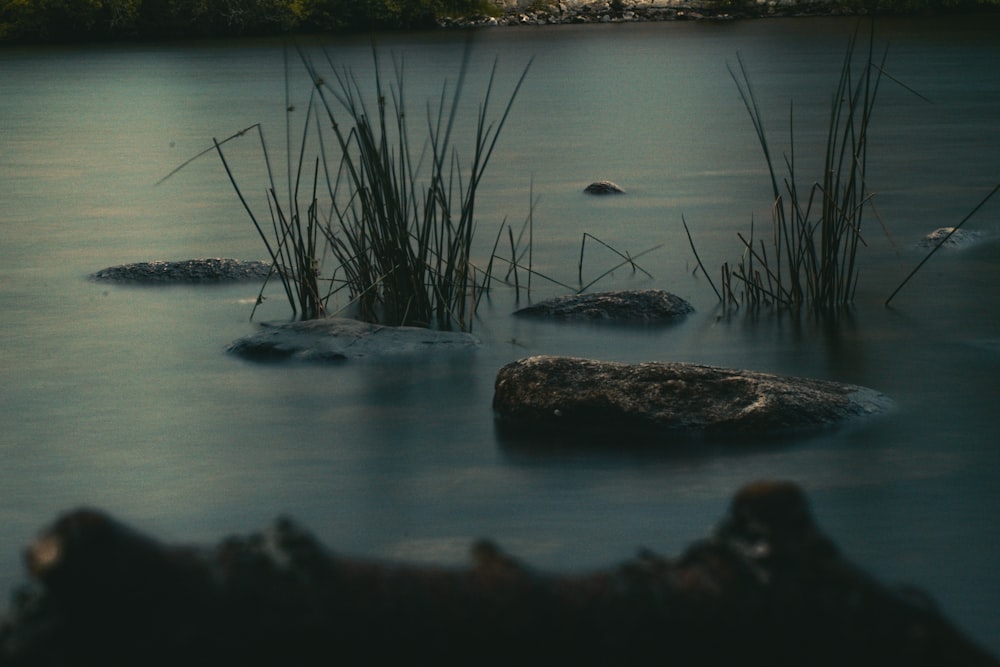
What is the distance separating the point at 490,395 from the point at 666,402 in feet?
3.43

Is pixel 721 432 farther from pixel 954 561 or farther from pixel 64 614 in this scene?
pixel 64 614

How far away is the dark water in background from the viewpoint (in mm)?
4680

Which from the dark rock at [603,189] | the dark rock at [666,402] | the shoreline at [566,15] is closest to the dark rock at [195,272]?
the dark rock at [666,402]

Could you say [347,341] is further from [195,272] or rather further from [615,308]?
Result: [195,272]

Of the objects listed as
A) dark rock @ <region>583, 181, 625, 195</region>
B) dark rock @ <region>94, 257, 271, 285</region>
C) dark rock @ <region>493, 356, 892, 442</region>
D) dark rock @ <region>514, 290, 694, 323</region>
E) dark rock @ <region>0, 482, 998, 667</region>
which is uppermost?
dark rock @ <region>0, 482, 998, 667</region>

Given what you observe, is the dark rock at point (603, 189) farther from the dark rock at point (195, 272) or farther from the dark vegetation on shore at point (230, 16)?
the dark vegetation on shore at point (230, 16)

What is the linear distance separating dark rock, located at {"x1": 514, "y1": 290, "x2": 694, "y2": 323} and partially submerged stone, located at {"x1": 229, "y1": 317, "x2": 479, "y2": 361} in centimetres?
74

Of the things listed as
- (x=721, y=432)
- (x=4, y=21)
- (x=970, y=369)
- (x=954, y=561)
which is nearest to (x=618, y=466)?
(x=721, y=432)

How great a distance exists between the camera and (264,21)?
5334 centimetres

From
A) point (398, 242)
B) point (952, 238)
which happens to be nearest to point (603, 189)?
point (952, 238)

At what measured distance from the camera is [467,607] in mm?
1525

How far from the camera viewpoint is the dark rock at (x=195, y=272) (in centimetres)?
888

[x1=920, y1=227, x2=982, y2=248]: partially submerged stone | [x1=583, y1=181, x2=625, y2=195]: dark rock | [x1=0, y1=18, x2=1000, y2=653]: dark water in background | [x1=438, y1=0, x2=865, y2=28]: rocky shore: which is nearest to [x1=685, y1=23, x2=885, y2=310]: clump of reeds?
[x1=0, y1=18, x2=1000, y2=653]: dark water in background

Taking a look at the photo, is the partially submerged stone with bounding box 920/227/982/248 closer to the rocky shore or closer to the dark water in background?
the dark water in background
